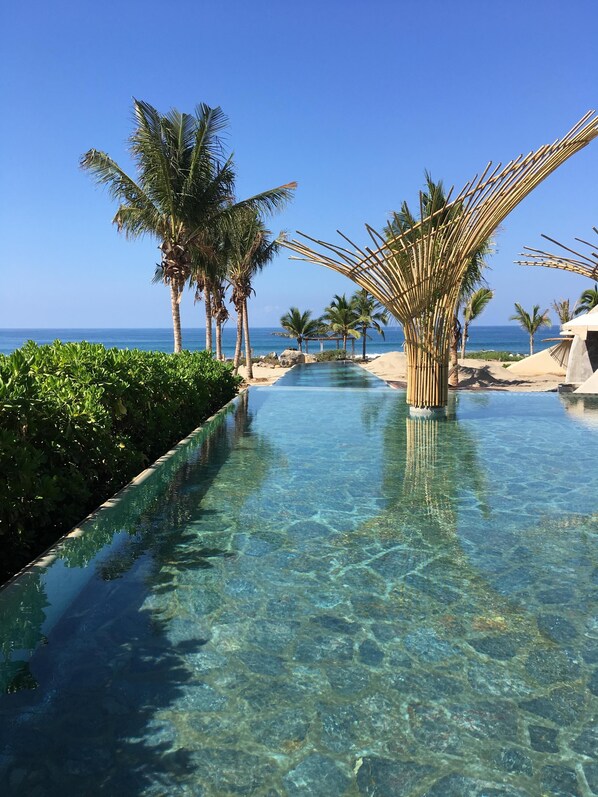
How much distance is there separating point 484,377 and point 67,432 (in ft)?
62.8

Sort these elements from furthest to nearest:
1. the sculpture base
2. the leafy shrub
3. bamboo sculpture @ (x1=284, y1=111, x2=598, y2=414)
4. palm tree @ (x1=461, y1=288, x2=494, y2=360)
Answer: the leafy shrub, palm tree @ (x1=461, y1=288, x2=494, y2=360), the sculpture base, bamboo sculpture @ (x1=284, y1=111, x2=598, y2=414)

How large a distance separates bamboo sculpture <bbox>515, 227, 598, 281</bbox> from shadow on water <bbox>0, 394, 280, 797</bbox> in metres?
9.25

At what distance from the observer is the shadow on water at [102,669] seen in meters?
1.90

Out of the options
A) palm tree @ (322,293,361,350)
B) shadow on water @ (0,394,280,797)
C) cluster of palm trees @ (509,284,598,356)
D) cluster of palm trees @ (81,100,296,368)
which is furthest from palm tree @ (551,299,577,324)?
shadow on water @ (0,394,280,797)

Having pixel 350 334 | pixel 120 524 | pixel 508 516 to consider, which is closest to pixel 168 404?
pixel 120 524

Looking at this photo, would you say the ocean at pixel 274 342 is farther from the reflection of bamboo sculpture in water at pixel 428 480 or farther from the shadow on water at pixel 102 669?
the shadow on water at pixel 102 669

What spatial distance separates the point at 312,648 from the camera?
8.64 feet

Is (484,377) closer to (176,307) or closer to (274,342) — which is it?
(176,307)

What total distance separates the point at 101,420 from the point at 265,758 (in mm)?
3173

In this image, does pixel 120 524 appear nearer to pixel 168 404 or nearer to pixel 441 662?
pixel 441 662

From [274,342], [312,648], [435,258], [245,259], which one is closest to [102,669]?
[312,648]

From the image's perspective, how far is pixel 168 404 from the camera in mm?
7285

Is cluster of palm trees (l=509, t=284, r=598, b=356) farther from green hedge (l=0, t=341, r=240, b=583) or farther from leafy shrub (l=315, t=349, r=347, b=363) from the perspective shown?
green hedge (l=0, t=341, r=240, b=583)

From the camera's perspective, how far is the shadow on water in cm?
190
